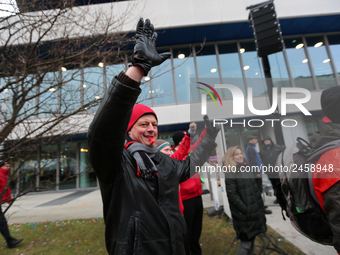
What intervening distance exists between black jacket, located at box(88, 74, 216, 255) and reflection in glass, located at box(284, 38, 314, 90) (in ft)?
37.9

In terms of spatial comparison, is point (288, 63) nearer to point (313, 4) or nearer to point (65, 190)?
point (313, 4)

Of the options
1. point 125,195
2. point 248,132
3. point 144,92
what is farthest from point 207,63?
point 125,195

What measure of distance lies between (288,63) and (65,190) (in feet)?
50.3

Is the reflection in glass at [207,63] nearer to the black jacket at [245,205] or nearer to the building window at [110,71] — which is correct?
the building window at [110,71]

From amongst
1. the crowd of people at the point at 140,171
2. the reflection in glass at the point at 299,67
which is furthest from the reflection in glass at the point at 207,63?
the crowd of people at the point at 140,171

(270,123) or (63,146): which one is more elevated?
(63,146)

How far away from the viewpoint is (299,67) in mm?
9797

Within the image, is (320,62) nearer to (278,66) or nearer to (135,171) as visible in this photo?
(278,66)

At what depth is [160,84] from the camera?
9.16m

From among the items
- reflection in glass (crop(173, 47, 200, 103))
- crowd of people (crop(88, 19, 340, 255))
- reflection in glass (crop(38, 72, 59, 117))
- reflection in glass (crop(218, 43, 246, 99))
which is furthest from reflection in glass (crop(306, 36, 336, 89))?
reflection in glass (crop(38, 72, 59, 117))

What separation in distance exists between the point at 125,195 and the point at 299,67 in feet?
40.2

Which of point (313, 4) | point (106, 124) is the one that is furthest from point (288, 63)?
point (106, 124)

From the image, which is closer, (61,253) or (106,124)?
(106,124)

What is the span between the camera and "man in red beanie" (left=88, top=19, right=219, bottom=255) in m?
0.91
